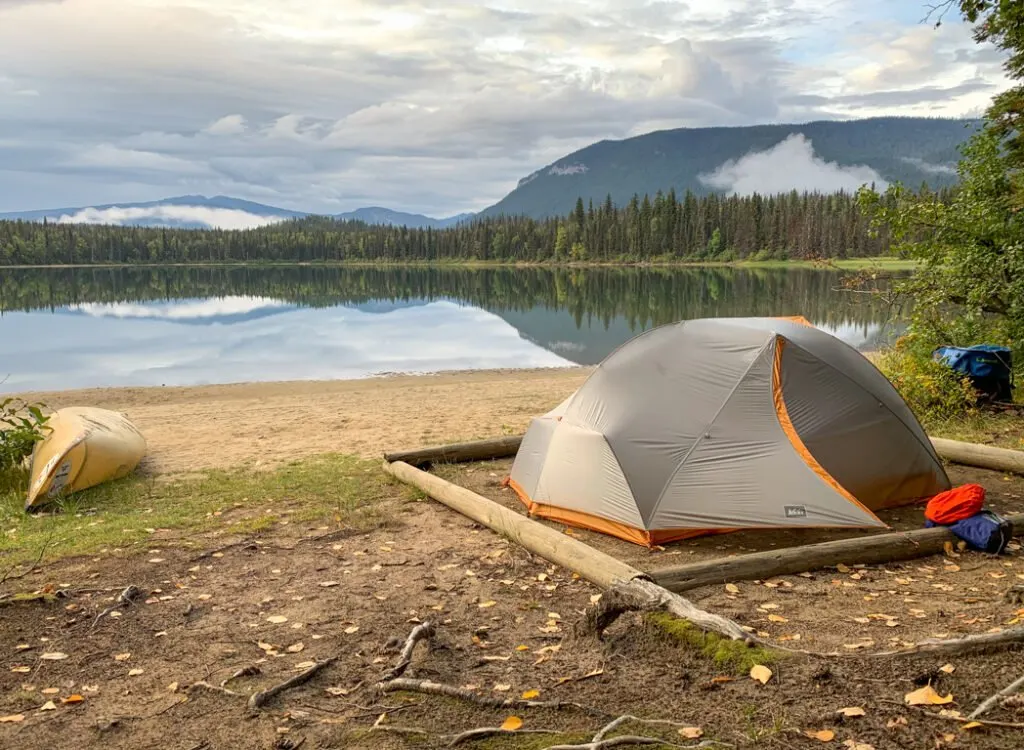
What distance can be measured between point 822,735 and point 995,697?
88cm

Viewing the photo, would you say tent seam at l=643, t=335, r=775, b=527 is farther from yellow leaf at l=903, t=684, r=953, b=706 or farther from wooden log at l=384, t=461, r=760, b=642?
yellow leaf at l=903, t=684, r=953, b=706

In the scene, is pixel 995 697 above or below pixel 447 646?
above

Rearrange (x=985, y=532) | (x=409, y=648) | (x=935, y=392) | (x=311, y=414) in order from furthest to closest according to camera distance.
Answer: (x=311, y=414)
(x=935, y=392)
(x=985, y=532)
(x=409, y=648)

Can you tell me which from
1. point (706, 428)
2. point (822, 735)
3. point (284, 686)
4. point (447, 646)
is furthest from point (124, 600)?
point (706, 428)

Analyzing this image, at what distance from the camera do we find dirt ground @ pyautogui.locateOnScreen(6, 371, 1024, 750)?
166 inches

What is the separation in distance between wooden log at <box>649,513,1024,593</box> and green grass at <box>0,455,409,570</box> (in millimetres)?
3872

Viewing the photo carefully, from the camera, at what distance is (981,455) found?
35.9 ft

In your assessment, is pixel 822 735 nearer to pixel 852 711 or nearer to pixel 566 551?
pixel 852 711

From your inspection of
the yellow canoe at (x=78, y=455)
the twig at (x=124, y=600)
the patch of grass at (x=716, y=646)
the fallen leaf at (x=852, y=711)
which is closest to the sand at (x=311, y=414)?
the yellow canoe at (x=78, y=455)

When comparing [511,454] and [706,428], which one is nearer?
[706,428]

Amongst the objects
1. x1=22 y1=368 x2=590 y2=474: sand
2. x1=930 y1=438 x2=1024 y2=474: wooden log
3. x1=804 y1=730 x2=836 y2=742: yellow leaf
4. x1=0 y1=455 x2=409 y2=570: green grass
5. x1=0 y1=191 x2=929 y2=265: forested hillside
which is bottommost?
x1=22 y1=368 x2=590 y2=474: sand

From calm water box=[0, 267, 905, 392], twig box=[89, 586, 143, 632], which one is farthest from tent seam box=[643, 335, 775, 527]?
calm water box=[0, 267, 905, 392]

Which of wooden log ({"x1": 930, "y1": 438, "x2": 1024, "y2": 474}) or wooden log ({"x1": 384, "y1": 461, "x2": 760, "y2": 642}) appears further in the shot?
wooden log ({"x1": 930, "y1": 438, "x2": 1024, "y2": 474})

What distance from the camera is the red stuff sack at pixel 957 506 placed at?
793cm
